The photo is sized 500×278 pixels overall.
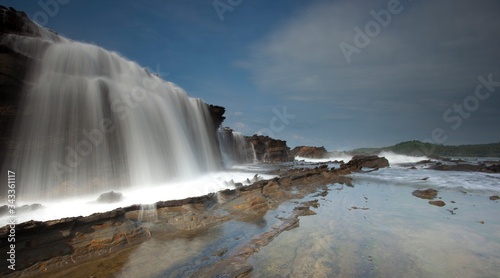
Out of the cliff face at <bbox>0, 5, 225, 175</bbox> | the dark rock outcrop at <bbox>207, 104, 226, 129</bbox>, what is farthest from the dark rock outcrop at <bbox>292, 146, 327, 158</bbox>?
the cliff face at <bbox>0, 5, 225, 175</bbox>

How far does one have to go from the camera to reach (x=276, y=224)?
25.8 feet

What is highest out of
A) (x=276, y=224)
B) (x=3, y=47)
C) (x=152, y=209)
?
(x=3, y=47)

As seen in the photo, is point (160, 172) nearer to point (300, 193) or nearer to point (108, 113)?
point (108, 113)

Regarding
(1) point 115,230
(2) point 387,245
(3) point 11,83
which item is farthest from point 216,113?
(2) point 387,245

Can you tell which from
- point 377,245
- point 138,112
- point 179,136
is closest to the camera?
point 377,245

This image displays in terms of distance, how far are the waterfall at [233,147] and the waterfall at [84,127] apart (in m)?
25.2

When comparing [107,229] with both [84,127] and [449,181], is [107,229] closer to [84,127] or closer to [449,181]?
[84,127]

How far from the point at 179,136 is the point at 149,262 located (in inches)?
663

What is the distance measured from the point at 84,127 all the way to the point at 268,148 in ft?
193

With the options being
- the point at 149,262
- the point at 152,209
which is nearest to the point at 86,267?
the point at 149,262

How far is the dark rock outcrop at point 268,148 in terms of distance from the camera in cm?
6662

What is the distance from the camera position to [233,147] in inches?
2085

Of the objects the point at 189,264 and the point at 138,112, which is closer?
the point at 189,264

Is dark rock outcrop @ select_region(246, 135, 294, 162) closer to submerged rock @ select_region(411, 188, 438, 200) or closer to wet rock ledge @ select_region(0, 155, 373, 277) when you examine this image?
submerged rock @ select_region(411, 188, 438, 200)
